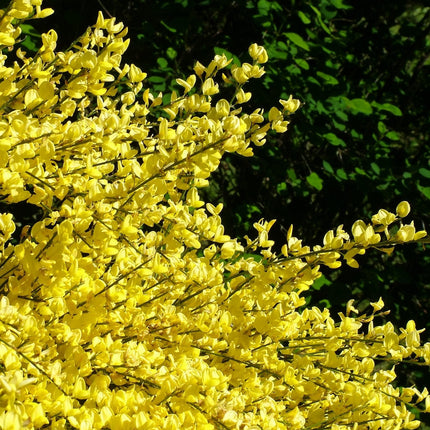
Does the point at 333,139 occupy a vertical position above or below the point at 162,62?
below

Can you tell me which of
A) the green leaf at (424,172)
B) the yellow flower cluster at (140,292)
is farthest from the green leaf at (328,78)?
the yellow flower cluster at (140,292)

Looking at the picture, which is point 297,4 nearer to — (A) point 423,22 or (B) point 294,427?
(A) point 423,22

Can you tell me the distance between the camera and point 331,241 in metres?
1.44

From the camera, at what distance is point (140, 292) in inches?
55.7

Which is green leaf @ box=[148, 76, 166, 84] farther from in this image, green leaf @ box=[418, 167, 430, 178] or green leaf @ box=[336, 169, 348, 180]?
green leaf @ box=[418, 167, 430, 178]

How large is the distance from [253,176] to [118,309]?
2.33 m

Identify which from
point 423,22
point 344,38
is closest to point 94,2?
point 344,38

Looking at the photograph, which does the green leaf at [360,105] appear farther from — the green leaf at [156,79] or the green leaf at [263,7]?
the green leaf at [156,79]

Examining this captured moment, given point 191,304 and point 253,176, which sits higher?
point 191,304

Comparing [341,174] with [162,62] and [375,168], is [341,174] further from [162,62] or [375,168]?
[162,62]

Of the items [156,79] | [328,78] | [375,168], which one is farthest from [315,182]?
[156,79]

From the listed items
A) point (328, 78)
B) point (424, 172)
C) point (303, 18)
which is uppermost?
point (303, 18)

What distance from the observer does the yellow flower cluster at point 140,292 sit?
4.00 feet

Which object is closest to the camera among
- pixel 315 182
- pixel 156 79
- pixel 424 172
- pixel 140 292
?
pixel 140 292
